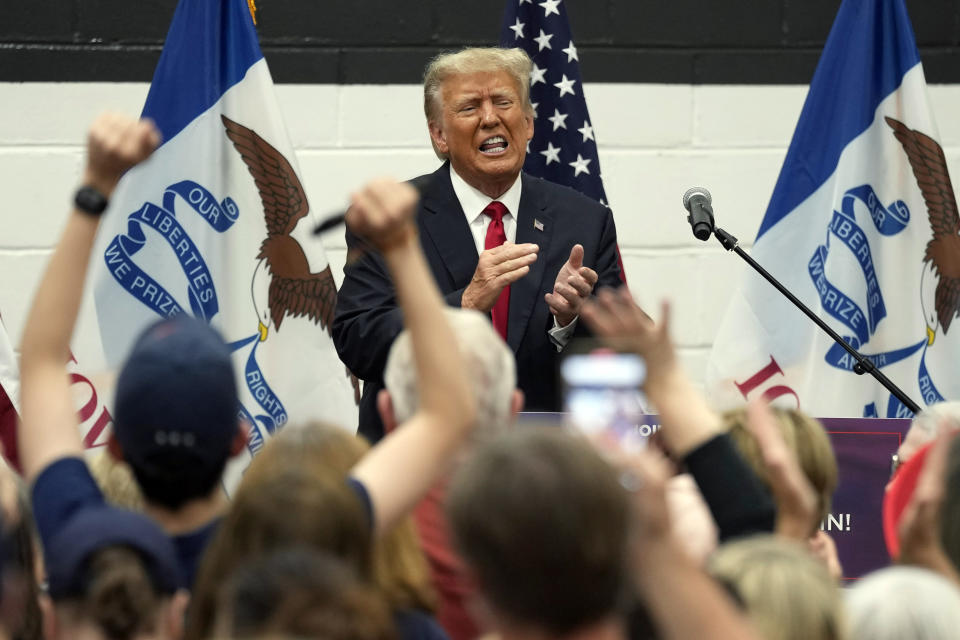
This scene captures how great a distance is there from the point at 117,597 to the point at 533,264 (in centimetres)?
202

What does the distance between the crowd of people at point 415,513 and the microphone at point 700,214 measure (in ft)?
3.36

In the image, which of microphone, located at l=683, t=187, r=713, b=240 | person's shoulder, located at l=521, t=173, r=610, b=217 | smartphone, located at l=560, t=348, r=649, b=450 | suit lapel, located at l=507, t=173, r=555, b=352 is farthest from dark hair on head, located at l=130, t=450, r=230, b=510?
person's shoulder, located at l=521, t=173, r=610, b=217

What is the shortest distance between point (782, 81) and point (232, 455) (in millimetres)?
3115

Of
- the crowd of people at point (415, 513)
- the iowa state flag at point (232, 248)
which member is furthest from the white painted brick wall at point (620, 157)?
the crowd of people at point (415, 513)

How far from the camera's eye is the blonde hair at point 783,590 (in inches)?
47.1

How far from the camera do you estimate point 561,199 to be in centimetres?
325

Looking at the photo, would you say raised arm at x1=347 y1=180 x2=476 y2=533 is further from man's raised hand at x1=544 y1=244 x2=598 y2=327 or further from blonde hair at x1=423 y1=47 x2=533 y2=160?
blonde hair at x1=423 y1=47 x2=533 y2=160

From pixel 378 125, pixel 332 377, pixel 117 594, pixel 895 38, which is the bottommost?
pixel 332 377

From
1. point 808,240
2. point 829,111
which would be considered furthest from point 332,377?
point 829,111

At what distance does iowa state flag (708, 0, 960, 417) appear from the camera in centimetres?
355

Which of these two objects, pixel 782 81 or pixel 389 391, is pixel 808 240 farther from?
pixel 389 391

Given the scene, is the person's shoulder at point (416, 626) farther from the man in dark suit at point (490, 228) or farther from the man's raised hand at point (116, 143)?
the man in dark suit at point (490, 228)

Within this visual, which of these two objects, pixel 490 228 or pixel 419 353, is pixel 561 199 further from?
pixel 419 353

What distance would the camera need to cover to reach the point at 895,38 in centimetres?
375
